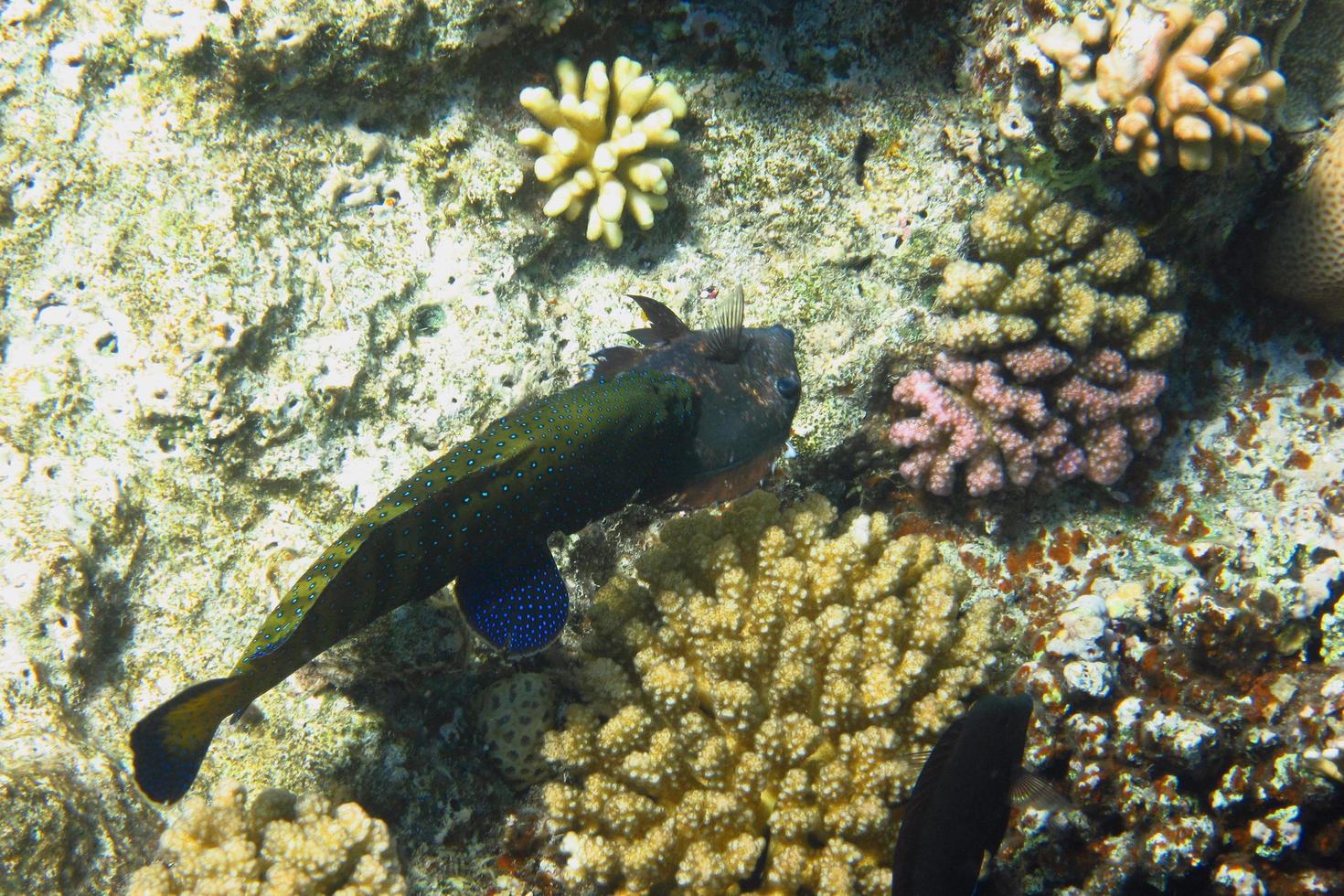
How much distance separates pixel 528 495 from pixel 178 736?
1381 millimetres

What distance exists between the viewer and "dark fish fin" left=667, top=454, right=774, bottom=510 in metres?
3.45

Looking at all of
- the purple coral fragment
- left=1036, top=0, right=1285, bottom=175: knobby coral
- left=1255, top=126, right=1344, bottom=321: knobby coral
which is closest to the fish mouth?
the purple coral fragment

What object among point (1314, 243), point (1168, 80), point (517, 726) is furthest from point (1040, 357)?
point (517, 726)

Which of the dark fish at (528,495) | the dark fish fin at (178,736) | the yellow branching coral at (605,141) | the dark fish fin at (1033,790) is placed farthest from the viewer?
the yellow branching coral at (605,141)

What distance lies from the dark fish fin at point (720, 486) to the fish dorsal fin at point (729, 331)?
525 mm

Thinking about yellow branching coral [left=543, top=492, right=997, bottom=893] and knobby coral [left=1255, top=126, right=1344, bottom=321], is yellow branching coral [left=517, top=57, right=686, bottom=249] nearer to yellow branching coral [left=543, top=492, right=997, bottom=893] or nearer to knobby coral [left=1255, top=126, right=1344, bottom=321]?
yellow branching coral [left=543, top=492, right=997, bottom=893]

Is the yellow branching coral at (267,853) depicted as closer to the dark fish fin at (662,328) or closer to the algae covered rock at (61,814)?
the algae covered rock at (61,814)

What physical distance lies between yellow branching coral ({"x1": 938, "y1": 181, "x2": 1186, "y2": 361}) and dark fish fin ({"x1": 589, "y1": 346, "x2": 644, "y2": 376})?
1.73m

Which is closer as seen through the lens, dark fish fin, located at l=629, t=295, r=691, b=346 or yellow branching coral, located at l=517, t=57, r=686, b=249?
dark fish fin, located at l=629, t=295, r=691, b=346

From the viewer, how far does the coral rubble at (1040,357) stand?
389cm

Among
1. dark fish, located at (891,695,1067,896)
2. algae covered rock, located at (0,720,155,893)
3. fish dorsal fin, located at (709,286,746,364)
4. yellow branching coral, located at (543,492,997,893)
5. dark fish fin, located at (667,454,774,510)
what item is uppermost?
fish dorsal fin, located at (709,286,746,364)

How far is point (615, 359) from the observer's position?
11.7 feet

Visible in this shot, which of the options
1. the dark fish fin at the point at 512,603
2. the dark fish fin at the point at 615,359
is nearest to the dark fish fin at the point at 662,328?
the dark fish fin at the point at 615,359

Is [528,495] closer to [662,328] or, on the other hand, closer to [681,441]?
[681,441]
